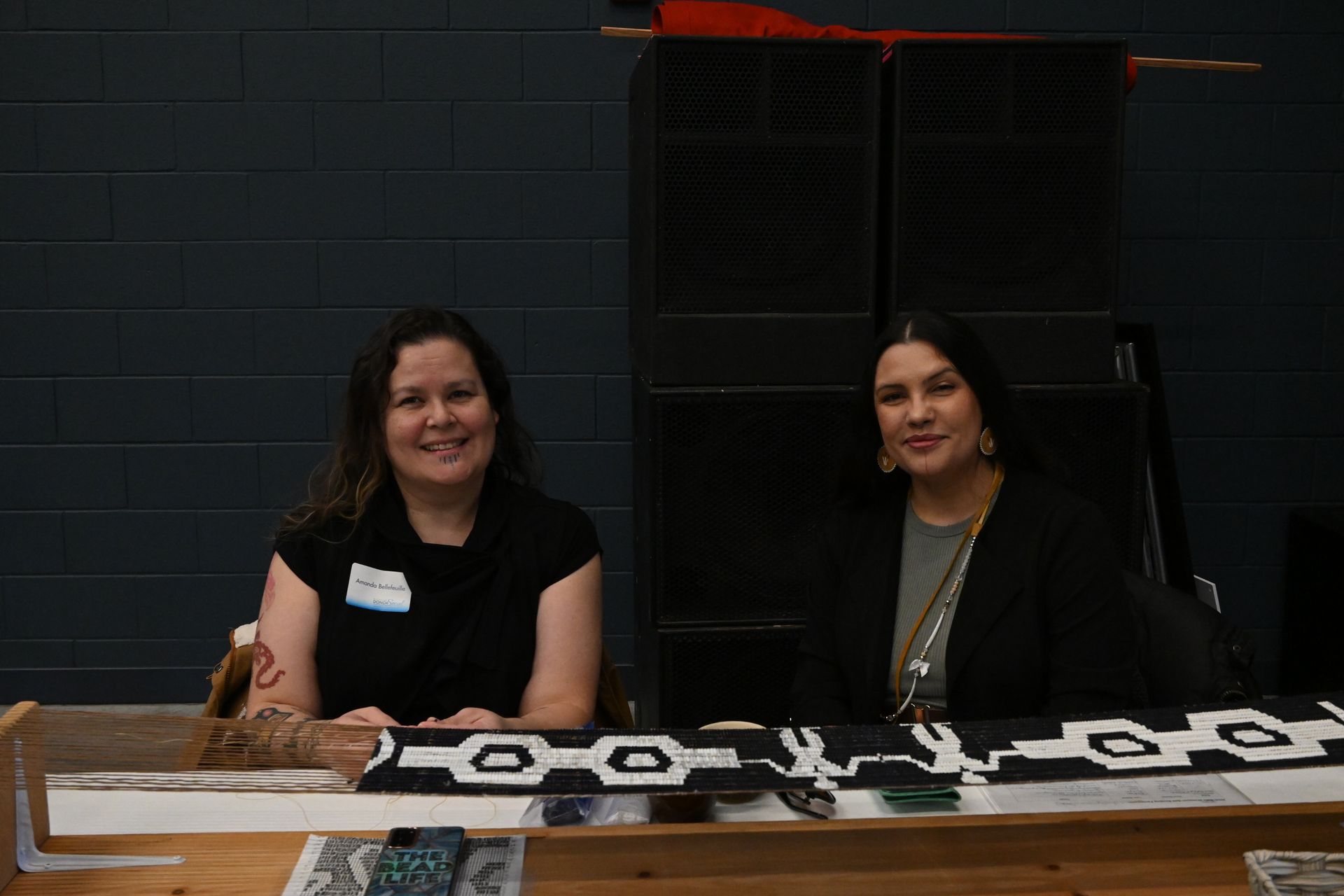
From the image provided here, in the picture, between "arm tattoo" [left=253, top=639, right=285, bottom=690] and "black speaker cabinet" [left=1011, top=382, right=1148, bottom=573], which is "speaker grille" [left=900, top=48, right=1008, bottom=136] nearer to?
"black speaker cabinet" [left=1011, top=382, right=1148, bottom=573]

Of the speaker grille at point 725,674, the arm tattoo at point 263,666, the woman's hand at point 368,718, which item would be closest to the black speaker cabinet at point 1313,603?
the speaker grille at point 725,674

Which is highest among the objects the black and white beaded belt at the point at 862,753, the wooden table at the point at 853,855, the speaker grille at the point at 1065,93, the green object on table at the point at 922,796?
the speaker grille at the point at 1065,93

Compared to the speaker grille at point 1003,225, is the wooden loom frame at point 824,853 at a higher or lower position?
lower

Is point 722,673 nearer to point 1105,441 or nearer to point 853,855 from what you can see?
point 1105,441

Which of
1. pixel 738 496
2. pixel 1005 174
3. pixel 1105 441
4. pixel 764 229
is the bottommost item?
pixel 738 496

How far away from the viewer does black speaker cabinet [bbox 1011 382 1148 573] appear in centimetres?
245

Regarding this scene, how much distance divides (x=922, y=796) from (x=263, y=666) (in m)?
1.08

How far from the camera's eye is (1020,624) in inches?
71.9

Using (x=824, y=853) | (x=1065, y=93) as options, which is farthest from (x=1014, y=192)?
(x=824, y=853)

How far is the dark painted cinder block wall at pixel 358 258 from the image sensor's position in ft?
11.0

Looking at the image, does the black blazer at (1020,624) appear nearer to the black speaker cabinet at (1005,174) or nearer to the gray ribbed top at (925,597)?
the gray ribbed top at (925,597)

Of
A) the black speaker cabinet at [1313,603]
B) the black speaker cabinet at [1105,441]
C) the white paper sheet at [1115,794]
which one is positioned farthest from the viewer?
the black speaker cabinet at [1313,603]

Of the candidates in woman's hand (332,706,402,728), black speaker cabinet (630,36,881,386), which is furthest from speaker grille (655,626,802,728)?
woman's hand (332,706,402,728)

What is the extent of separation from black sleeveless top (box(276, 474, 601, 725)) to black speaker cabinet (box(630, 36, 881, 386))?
27.9 inches
